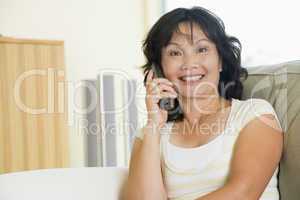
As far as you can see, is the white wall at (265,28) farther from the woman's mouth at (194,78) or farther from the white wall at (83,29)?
the woman's mouth at (194,78)

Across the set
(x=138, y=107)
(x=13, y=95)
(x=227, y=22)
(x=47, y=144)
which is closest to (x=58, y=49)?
(x=13, y=95)

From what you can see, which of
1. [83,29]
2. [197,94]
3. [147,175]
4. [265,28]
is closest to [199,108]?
[197,94]

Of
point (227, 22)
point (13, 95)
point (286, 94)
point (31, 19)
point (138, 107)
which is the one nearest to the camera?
point (286, 94)

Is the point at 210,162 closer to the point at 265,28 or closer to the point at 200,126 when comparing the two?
the point at 200,126

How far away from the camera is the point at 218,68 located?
1319 millimetres

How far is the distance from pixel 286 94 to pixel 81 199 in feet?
2.33

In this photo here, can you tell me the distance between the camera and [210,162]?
1146 mm

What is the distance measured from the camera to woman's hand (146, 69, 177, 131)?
1.32 m

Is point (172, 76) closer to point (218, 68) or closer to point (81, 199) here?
point (218, 68)

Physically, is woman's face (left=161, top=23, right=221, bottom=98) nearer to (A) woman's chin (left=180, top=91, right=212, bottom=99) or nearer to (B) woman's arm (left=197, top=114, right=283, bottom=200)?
(A) woman's chin (left=180, top=91, right=212, bottom=99)

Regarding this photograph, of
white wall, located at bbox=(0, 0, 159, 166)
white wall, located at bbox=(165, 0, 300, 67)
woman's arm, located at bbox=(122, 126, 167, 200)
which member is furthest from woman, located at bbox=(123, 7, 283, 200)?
white wall, located at bbox=(0, 0, 159, 166)

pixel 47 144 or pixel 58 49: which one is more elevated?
pixel 58 49

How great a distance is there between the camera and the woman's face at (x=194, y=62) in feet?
4.14

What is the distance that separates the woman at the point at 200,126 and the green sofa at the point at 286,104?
0.09 ft
